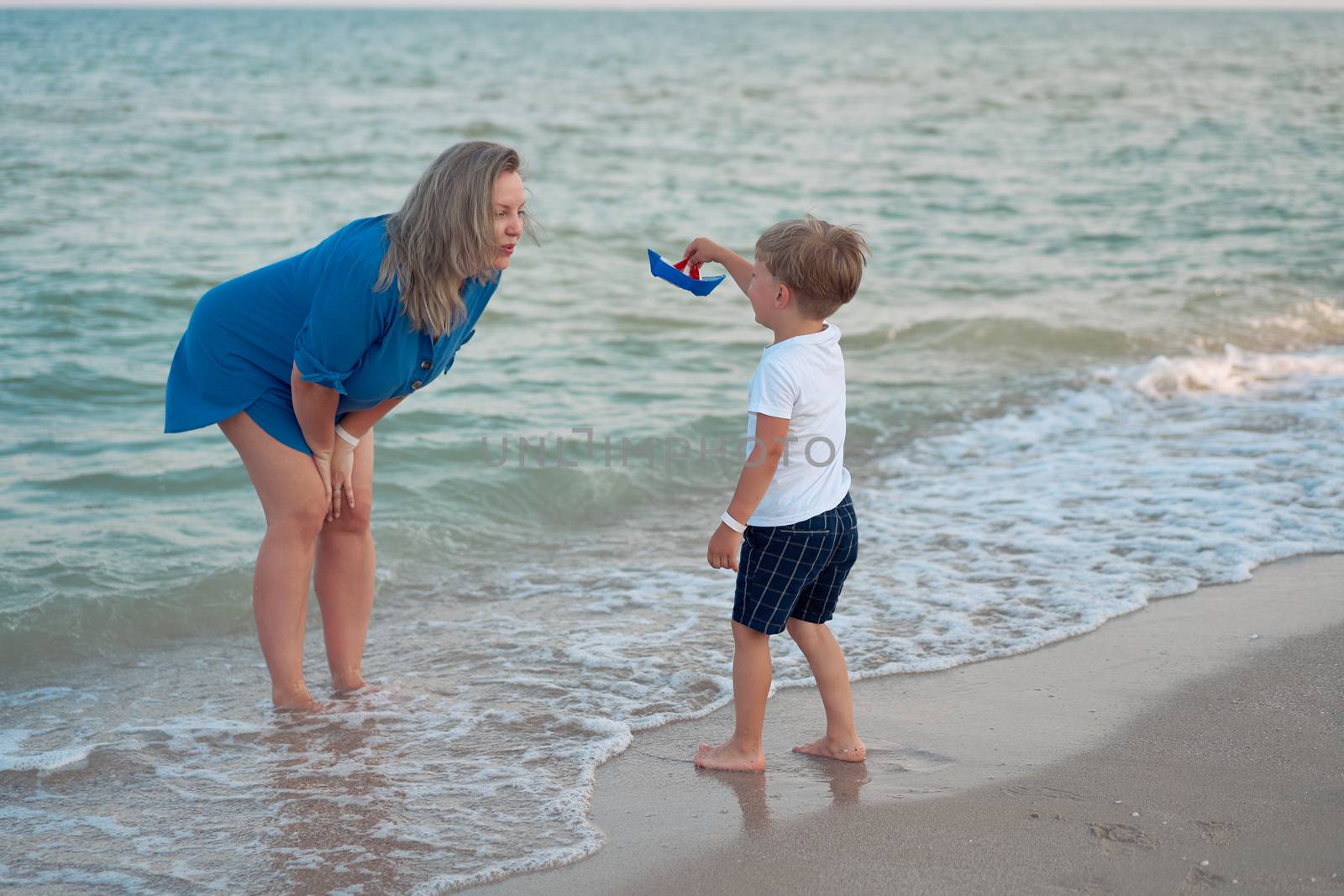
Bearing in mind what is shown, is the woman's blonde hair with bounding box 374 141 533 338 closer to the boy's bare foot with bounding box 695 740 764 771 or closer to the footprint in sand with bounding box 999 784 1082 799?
the boy's bare foot with bounding box 695 740 764 771

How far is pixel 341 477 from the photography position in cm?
352

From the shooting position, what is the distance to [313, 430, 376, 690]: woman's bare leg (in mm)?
3699

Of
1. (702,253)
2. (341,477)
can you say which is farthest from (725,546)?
(341,477)

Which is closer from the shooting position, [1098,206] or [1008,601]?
[1008,601]

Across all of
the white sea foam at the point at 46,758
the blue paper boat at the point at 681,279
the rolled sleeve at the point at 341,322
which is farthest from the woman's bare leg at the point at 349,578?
the blue paper boat at the point at 681,279

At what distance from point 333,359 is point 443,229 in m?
0.44

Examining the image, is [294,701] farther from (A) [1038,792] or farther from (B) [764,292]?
(A) [1038,792]

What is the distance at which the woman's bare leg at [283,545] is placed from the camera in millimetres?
3387

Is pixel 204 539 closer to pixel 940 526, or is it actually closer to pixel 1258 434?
pixel 940 526

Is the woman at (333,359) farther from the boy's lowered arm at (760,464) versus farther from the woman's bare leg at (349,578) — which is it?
the boy's lowered arm at (760,464)

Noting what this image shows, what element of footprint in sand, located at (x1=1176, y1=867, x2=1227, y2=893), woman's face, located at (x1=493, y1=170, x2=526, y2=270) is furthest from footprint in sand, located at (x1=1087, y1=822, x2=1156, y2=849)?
woman's face, located at (x1=493, y1=170, x2=526, y2=270)

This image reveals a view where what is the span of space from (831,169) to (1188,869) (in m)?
17.4

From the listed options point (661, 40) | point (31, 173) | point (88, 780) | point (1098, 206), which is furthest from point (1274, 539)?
point (661, 40)

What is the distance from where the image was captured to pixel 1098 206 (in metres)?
16.0
